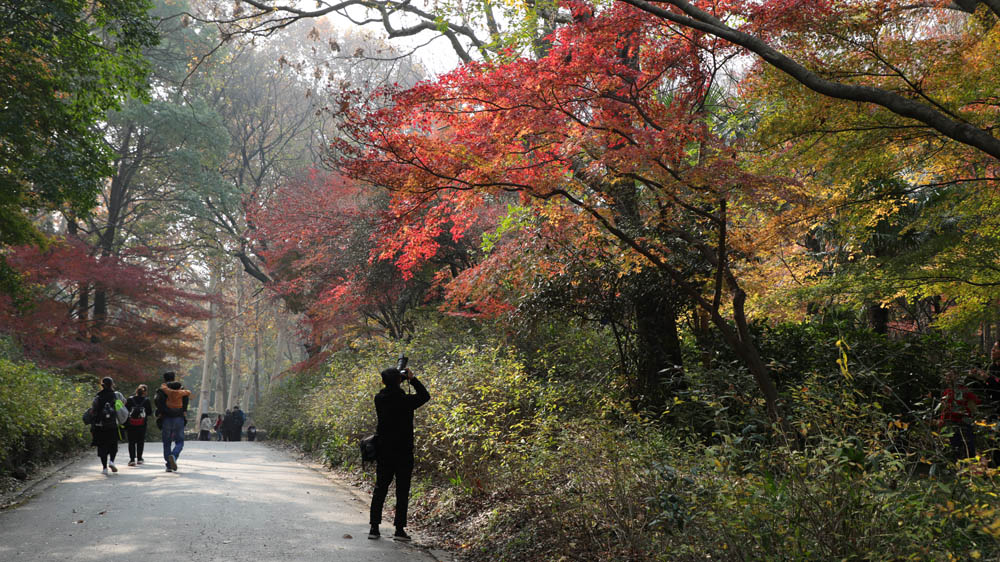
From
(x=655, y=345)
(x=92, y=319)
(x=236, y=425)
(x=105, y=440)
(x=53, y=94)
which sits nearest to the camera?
(x=655, y=345)

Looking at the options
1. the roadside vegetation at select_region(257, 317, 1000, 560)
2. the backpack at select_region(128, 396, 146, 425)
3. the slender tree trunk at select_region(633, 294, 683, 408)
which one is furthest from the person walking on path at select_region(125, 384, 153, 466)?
the slender tree trunk at select_region(633, 294, 683, 408)

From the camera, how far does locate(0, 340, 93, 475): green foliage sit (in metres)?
10.5

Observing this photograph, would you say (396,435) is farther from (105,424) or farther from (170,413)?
(105,424)

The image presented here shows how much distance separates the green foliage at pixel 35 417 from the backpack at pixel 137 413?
4.54 ft

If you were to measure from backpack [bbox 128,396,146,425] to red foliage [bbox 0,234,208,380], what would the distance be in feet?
25.2

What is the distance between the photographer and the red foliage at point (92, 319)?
20.1 m

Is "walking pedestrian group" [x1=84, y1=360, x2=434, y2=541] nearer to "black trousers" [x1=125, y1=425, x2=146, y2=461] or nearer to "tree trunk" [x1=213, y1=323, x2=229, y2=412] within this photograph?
"black trousers" [x1=125, y1=425, x2=146, y2=461]

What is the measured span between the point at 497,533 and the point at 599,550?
166cm

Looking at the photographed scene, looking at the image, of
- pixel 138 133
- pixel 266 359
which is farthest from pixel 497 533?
pixel 266 359

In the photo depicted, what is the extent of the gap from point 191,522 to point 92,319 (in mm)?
18885

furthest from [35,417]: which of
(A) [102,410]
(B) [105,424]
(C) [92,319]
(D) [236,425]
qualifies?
→ (D) [236,425]

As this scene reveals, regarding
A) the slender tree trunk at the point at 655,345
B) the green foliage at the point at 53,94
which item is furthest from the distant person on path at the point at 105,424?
the slender tree trunk at the point at 655,345

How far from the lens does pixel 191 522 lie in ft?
23.4

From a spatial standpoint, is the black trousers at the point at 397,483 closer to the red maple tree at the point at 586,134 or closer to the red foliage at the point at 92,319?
the red maple tree at the point at 586,134
